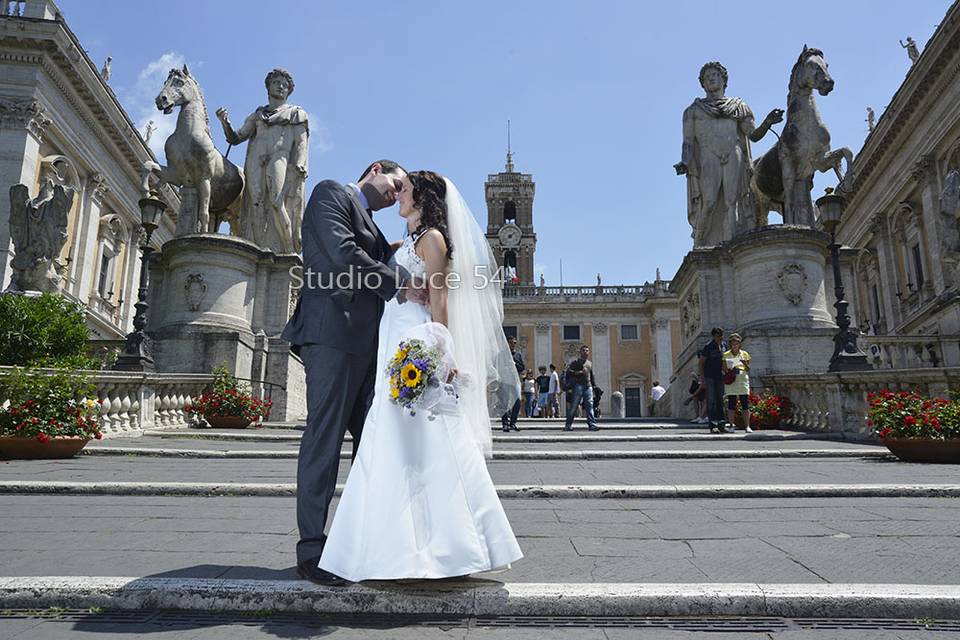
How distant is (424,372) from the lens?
9.41 ft

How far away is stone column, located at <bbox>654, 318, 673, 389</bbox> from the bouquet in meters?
44.8

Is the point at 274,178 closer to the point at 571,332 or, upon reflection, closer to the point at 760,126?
the point at 760,126

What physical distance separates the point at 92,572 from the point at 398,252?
6.76 feet

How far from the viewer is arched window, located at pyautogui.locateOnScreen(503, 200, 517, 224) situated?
5925cm

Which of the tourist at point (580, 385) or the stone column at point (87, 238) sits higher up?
the stone column at point (87, 238)

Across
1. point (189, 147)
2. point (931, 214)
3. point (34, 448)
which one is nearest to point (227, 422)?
point (34, 448)

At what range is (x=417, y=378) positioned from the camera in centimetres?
285

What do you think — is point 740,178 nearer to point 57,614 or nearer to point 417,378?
point 417,378

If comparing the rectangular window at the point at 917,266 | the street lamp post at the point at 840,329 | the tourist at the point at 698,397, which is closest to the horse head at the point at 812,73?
the street lamp post at the point at 840,329

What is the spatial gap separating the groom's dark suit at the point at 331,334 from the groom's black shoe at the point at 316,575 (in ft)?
0.27

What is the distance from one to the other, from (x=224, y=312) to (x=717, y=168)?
38.4 ft

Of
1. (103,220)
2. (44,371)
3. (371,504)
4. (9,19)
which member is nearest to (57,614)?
(371,504)

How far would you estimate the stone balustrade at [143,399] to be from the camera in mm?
9359

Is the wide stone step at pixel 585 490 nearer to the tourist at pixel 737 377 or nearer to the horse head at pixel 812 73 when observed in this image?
the tourist at pixel 737 377
